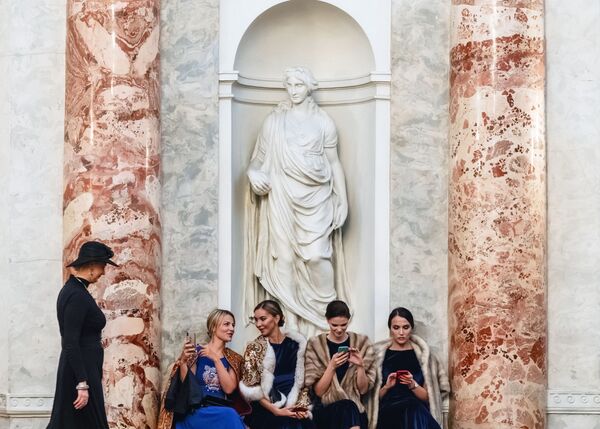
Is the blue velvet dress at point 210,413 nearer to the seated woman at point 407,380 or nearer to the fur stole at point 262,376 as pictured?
the fur stole at point 262,376

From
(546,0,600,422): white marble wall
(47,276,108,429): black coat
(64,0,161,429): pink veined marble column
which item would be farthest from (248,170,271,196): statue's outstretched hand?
(47,276,108,429): black coat

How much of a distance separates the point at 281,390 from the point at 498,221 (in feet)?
7.64

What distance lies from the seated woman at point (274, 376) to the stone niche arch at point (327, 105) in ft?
2.99

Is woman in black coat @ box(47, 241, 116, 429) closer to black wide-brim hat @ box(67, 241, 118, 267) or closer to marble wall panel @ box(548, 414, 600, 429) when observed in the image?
black wide-brim hat @ box(67, 241, 118, 267)

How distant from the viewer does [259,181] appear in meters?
15.9

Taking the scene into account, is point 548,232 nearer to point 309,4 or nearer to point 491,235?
point 491,235

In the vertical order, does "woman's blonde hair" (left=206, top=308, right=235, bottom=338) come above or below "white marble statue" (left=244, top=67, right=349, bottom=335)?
below

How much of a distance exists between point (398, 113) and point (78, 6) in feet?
9.65

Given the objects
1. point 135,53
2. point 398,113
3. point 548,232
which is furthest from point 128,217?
point 548,232

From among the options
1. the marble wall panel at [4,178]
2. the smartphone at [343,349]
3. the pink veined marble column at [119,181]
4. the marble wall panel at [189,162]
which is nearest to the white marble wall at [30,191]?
the marble wall panel at [4,178]

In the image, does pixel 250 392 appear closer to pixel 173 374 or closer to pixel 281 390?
pixel 281 390

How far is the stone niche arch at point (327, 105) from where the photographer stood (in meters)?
15.8

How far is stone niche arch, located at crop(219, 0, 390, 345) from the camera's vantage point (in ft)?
51.9

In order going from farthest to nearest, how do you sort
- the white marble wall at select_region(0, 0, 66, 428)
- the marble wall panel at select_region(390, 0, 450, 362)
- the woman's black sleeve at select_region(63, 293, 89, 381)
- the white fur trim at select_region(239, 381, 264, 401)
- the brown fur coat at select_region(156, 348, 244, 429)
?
1. the marble wall panel at select_region(390, 0, 450, 362)
2. the white marble wall at select_region(0, 0, 66, 428)
3. the white fur trim at select_region(239, 381, 264, 401)
4. the brown fur coat at select_region(156, 348, 244, 429)
5. the woman's black sleeve at select_region(63, 293, 89, 381)
